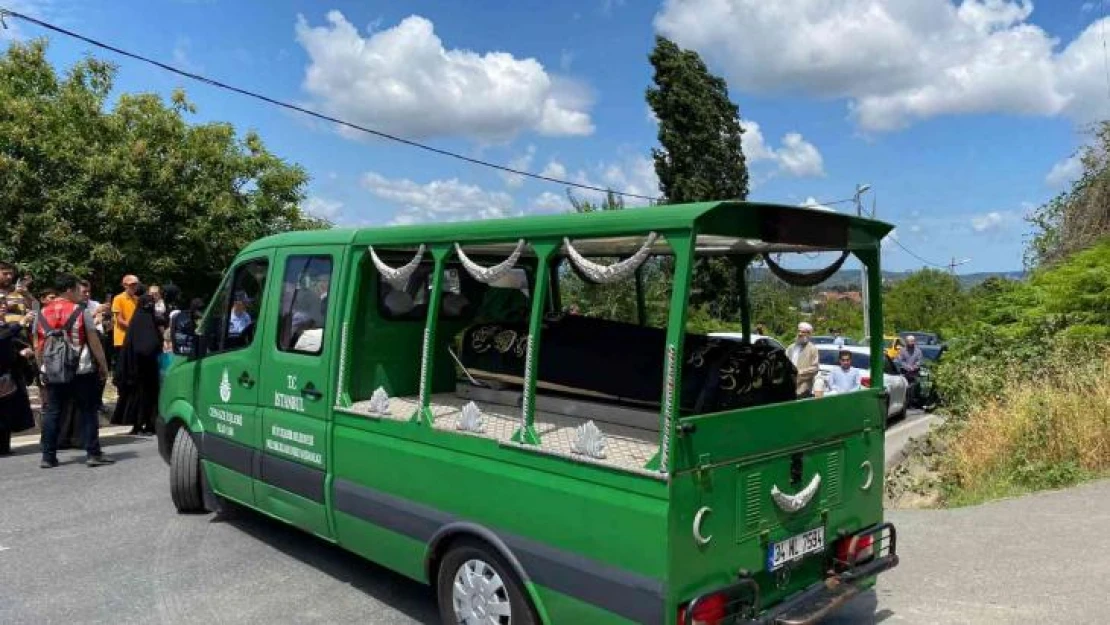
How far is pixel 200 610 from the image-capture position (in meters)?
4.61

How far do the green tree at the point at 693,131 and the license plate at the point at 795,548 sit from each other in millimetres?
25840

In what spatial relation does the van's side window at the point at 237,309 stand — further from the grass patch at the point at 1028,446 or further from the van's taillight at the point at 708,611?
the grass patch at the point at 1028,446

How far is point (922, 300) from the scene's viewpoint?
49.4m

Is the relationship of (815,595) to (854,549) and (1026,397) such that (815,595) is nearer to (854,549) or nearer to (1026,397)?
(854,549)

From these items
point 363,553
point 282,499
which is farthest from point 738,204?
point 282,499

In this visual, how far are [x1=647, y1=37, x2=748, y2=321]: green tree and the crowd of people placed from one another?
866 inches

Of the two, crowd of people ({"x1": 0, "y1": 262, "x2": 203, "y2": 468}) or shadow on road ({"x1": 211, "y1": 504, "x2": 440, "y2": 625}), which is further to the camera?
crowd of people ({"x1": 0, "y1": 262, "x2": 203, "y2": 468})

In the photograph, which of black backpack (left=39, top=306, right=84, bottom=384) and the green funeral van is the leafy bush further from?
black backpack (left=39, top=306, right=84, bottom=384)

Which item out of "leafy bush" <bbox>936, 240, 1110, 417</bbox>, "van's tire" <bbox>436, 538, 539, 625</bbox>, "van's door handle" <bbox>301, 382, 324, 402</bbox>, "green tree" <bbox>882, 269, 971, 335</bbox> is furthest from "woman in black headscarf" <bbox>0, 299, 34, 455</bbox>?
"green tree" <bbox>882, 269, 971, 335</bbox>

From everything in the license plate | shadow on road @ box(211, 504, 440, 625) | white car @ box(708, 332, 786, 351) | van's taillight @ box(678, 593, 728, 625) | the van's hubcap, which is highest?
white car @ box(708, 332, 786, 351)

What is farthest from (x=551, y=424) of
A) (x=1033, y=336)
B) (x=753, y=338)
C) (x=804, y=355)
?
(x=1033, y=336)

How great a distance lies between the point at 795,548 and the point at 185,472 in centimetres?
476

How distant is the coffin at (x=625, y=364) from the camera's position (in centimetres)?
398

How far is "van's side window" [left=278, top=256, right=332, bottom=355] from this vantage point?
492 cm
